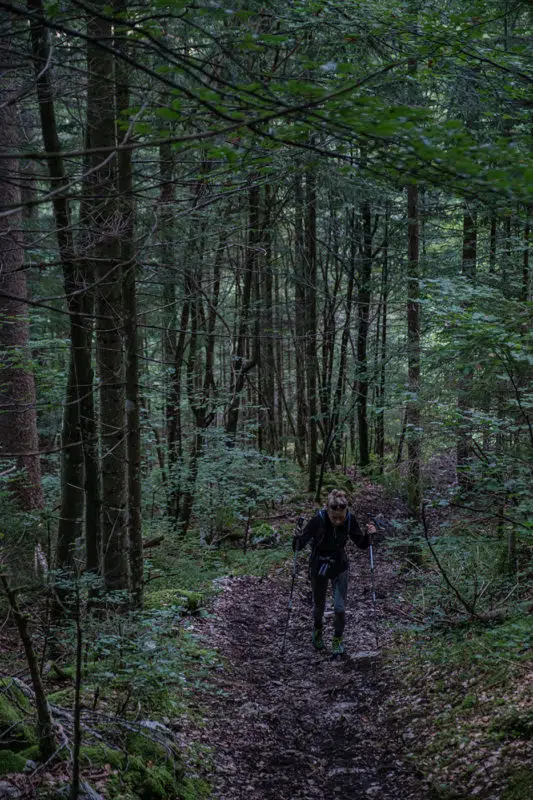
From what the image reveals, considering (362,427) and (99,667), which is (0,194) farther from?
(362,427)

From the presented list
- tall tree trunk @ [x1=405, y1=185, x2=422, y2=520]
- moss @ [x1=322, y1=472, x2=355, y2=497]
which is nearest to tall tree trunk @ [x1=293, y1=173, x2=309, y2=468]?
moss @ [x1=322, y1=472, x2=355, y2=497]

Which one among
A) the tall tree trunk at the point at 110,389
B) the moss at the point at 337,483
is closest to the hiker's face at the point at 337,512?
the tall tree trunk at the point at 110,389

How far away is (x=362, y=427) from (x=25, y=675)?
1644 cm

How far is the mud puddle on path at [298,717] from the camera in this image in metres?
4.95

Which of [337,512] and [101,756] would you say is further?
[337,512]

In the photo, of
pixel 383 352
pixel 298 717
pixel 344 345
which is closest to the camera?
pixel 298 717

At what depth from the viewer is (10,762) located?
3.68 metres

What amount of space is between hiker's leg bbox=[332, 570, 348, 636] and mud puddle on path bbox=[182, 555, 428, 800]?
1.25ft

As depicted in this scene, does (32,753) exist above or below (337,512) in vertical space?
below

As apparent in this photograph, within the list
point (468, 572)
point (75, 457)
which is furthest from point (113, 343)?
point (468, 572)

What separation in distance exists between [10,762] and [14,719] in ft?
1.32

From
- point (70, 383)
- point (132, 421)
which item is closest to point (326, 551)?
point (132, 421)

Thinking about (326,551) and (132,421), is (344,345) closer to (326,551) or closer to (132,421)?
(326,551)

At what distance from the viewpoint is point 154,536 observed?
493 inches
